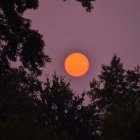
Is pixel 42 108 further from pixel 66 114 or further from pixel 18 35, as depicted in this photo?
pixel 18 35

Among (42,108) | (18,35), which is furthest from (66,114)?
(18,35)

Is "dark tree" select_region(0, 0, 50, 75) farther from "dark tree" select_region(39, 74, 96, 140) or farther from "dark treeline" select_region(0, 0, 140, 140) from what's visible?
"dark tree" select_region(39, 74, 96, 140)

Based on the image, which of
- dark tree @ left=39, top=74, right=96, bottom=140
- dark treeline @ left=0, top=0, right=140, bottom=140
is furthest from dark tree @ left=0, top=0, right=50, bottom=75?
dark tree @ left=39, top=74, right=96, bottom=140

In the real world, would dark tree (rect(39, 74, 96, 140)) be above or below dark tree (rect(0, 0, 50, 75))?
above

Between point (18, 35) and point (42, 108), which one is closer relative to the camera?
point (18, 35)

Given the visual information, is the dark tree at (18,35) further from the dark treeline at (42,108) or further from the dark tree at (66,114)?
the dark tree at (66,114)

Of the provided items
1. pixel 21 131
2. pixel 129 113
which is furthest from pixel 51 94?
pixel 129 113

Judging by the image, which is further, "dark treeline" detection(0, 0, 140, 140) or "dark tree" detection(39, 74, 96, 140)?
"dark tree" detection(39, 74, 96, 140)

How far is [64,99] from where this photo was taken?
3419 centimetres

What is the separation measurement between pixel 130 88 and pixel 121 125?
121ft

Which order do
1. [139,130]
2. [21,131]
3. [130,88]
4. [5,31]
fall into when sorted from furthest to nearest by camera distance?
[130,88] → [21,131] → [139,130] → [5,31]

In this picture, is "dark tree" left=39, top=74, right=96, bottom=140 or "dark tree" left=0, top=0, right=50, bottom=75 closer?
"dark tree" left=0, top=0, right=50, bottom=75

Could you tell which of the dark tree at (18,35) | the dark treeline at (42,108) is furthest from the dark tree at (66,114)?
the dark tree at (18,35)

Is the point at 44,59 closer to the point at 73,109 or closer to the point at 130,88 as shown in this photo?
the point at 73,109
